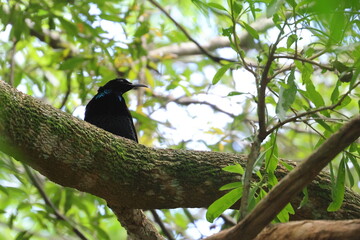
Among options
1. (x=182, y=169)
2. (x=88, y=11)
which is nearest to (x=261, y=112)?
(x=182, y=169)

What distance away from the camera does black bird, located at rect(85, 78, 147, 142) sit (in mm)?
4766

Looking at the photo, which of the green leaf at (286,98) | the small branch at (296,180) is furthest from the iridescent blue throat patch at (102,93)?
the small branch at (296,180)

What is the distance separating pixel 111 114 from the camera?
487 centimetres

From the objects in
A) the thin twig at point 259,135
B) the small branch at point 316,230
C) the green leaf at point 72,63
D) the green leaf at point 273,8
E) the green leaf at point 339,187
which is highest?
the green leaf at point 72,63

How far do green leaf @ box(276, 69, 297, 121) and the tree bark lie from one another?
101 centimetres

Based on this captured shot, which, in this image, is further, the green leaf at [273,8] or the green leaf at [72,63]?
the green leaf at [72,63]

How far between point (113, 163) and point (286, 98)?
44.5 inches

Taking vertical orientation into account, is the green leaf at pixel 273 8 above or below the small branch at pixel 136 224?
above

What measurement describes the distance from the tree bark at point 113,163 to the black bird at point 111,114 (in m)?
1.31

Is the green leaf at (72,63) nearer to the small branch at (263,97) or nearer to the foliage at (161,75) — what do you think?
the foliage at (161,75)

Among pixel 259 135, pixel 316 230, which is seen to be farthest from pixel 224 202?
pixel 316 230

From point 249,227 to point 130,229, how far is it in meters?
1.68

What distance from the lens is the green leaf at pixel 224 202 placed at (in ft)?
8.81

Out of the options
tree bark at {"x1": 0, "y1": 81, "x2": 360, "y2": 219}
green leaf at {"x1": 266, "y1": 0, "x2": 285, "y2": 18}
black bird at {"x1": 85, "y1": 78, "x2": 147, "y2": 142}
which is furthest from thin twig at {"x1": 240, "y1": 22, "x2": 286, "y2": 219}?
black bird at {"x1": 85, "y1": 78, "x2": 147, "y2": 142}
